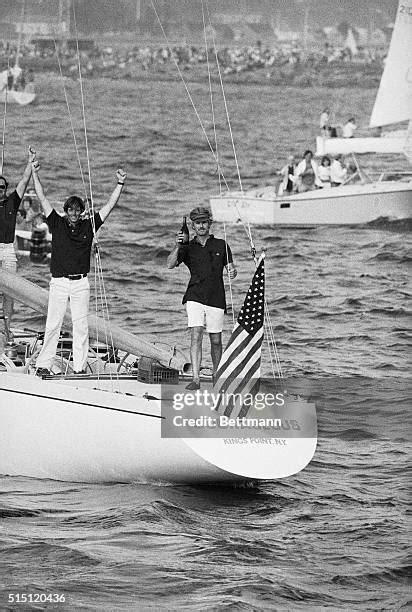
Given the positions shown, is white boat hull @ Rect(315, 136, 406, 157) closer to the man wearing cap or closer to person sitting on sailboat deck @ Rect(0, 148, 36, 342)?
person sitting on sailboat deck @ Rect(0, 148, 36, 342)

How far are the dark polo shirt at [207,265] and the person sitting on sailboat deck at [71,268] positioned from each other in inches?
22.7

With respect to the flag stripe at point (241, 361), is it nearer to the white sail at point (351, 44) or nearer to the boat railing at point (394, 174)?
the boat railing at point (394, 174)

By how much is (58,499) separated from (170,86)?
42383mm

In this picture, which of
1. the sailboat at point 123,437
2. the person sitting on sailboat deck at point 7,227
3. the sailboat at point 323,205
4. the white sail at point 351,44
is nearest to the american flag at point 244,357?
the sailboat at point 123,437

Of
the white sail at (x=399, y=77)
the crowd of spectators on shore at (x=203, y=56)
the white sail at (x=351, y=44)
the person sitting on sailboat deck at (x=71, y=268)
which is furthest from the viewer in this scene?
the white sail at (x=351, y=44)

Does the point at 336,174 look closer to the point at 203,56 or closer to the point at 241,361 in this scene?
the point at 241,361

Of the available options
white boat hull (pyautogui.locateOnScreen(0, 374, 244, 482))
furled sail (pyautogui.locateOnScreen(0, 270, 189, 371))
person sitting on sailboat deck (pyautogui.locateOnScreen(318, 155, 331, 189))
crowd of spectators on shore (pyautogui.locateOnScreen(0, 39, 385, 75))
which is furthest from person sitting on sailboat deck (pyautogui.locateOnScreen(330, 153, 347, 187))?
crowd of spectators on shore (pyautogui.locateOnScreen(0, 39, 385, 75))

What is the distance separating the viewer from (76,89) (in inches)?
2004

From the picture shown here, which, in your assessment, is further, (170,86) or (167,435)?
(170,86)

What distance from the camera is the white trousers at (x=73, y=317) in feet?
34.5

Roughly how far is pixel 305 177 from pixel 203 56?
31.5m

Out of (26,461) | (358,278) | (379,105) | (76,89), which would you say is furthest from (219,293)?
(76,89)

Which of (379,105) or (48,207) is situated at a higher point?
(379,105)

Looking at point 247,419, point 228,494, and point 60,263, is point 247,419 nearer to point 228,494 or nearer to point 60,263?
point 228,494
